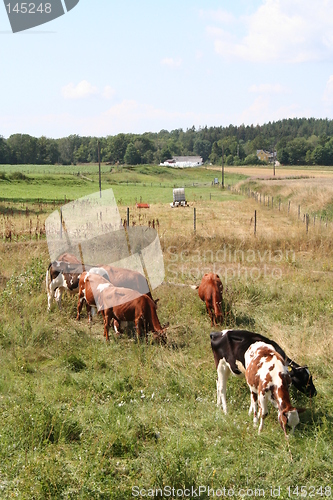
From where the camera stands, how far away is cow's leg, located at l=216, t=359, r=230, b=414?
600 cm

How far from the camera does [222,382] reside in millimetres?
6113

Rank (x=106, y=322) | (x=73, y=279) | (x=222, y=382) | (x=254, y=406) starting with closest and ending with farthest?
(x=254, y=406), (x=222, y=382), (x=106, y=322), (x=73, y=279)

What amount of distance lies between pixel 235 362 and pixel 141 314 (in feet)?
8.64

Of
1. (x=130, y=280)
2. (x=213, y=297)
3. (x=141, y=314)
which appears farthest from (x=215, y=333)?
(x=130, y=280)

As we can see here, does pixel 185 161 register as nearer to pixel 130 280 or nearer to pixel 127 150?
pixel 127 150

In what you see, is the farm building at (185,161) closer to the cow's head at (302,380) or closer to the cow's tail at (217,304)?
the cow's tail at (217,304)

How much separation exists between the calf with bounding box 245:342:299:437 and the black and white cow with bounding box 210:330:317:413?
22cm

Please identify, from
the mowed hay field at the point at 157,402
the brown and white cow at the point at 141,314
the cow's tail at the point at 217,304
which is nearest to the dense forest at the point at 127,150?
the mowed hay field at the point at 157,402

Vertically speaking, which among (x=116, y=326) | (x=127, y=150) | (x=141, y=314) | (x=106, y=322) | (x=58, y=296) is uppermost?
(x=127, y=150)

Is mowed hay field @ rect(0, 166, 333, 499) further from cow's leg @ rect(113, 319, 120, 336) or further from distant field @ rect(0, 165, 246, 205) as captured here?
distant field @ rect(0, 165, 246, 205)

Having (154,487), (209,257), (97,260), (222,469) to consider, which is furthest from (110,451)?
(209,257)

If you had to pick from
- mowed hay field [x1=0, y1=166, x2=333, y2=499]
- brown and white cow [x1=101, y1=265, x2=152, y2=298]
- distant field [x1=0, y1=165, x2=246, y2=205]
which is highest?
distant field [x1=0, y1=165, x2=246, y2=205]

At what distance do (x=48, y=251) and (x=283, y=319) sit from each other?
7589mm

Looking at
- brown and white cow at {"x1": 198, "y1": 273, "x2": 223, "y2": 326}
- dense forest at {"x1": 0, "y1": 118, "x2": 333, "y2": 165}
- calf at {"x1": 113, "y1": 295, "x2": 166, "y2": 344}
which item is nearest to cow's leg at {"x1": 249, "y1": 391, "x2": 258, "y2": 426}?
calf at {"x1": 113, "y1": 295, "x2": 166, "y2": 344}
